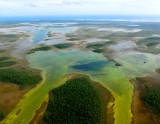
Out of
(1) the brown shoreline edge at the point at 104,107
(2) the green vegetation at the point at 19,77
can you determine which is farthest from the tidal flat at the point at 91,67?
(2) the green vegetation at the point at 19,77

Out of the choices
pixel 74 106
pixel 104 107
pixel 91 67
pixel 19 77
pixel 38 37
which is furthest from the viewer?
pixel 38 37

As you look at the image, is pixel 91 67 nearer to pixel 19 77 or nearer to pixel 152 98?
pixel 19 77

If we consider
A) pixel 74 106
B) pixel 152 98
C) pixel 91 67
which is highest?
pixel 74 106

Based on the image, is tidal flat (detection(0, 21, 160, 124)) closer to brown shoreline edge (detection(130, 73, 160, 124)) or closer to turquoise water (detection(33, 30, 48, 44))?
brown shoreline edge (detection(130, 73, 160, 124))

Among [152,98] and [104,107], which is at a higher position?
[152,98]

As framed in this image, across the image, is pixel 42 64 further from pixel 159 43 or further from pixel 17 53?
pixel 159 43

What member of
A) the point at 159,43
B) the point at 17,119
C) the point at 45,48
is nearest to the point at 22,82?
the point at 17,119

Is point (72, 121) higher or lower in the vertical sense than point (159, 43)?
higher

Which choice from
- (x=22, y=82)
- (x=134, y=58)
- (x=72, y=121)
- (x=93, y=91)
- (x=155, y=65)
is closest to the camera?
(x=72, y=121)

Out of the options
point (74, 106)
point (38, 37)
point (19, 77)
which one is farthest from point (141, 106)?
point (38, 37)
